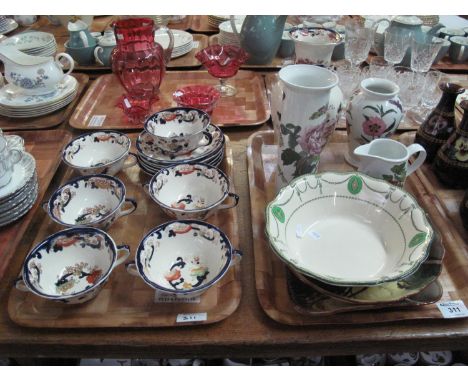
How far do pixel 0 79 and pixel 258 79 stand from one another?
2.90 feet

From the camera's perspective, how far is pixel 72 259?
2.28ft

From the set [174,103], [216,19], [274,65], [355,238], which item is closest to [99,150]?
[174,103]

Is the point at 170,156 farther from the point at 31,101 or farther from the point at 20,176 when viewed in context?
the point at 31,101

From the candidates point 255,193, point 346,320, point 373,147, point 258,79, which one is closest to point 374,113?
point 373,147

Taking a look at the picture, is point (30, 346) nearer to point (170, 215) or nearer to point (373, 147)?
point (170, 215)

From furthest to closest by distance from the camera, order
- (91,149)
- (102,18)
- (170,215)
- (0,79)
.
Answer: (102,18)
(0,79)
(91,149)
(170,215)

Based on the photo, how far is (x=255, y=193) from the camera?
0.84 metres

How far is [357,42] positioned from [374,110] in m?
0.55

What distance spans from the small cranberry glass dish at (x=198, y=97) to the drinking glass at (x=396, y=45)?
2.09 ft

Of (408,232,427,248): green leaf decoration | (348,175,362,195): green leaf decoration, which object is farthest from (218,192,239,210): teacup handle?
(408,232,427,248): green leaf decoration

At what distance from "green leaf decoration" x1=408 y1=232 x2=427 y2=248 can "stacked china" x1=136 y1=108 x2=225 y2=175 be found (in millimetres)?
477

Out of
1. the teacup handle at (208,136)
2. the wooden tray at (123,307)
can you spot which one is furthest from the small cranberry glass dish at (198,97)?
the wooden tray at (123,307)

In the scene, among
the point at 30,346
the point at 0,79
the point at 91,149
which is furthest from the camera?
the point at 0,79

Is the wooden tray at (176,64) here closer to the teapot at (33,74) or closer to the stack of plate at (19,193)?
the teapot at (33,74)
